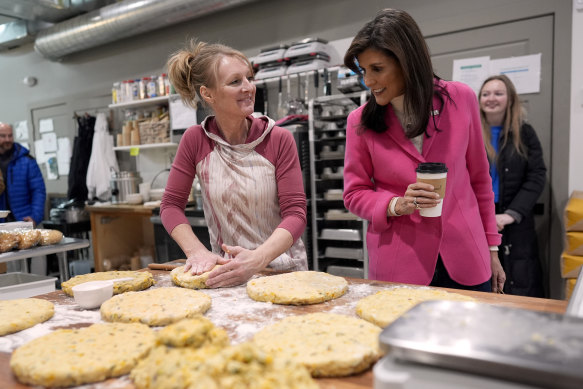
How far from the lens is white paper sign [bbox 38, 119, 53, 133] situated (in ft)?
23.0

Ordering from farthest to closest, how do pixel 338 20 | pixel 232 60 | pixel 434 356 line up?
pixel 338 20
pixel 232 60
pixel 434 356

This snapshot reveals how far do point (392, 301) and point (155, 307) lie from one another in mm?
699

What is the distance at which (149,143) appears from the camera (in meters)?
5.47

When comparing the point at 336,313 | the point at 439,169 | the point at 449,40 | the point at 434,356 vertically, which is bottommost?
the point at 336,313

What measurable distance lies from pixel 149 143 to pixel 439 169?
15.7 feet

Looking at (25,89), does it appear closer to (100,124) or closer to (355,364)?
(100,124)

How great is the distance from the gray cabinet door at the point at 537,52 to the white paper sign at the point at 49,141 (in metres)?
6.29

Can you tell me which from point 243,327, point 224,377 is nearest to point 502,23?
point 243,327

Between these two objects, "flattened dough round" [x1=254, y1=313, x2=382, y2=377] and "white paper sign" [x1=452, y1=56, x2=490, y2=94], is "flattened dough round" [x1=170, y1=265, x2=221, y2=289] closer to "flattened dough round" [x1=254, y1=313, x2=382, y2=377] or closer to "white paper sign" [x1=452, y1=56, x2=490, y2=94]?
"flattened dough round" [x1=254, y1=313, x2=382, y2=377]

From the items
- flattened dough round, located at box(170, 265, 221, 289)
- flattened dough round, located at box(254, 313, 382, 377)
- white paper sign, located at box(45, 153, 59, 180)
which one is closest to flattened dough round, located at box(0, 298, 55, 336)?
flattened dough round, located at box(170, 265, 221, 289)

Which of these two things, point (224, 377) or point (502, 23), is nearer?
point (224, 377)

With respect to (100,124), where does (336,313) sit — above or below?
below

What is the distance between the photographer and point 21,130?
24.7ft

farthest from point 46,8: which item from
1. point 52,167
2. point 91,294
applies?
point 91,294
